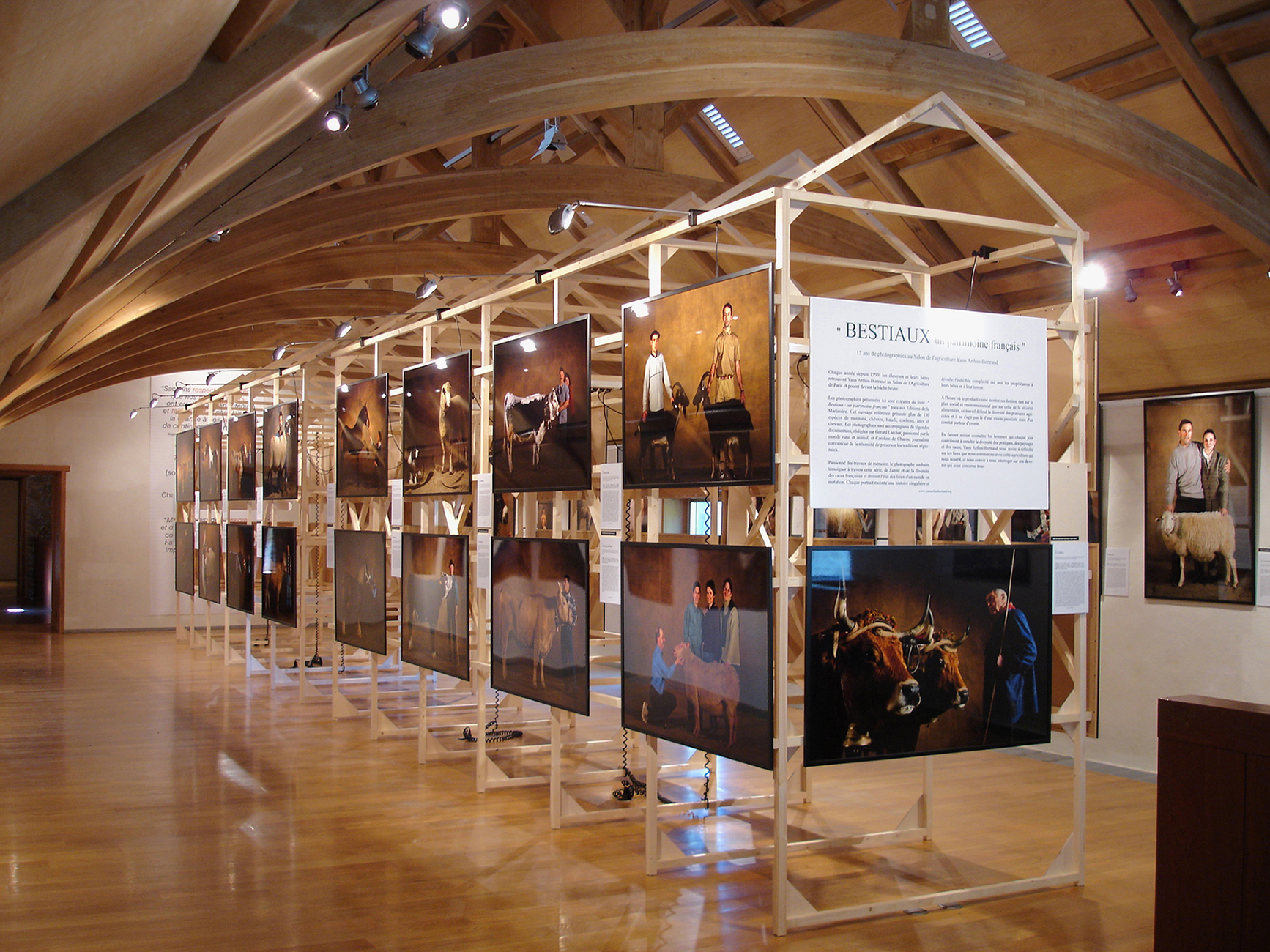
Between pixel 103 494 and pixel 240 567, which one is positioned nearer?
pixel 240 567

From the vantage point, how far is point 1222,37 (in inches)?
277

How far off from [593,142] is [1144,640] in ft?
26.0

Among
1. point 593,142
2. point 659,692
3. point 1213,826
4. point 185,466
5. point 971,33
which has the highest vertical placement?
point 593,142

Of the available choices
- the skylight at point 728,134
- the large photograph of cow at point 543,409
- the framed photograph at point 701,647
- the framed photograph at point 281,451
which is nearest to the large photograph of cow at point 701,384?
the framed photograph at point 701,647

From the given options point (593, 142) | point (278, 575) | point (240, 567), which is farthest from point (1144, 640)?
point (240, 567)

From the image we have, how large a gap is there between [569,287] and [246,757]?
4.76 meters

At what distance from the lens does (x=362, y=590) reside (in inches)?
367

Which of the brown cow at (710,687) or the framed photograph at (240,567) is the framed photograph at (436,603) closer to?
the brown cow at (710,687)

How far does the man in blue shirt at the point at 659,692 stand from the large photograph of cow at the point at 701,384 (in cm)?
86

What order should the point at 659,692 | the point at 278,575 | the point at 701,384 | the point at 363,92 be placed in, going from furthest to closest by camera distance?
1. the point at 278,575
2. the point at 659,692
3. the point at 363,92
4. the point at 701,384

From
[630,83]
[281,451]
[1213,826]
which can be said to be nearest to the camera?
[1213,826]

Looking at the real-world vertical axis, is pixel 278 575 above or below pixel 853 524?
below

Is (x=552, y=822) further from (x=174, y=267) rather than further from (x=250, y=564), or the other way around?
(x=250, y=564)

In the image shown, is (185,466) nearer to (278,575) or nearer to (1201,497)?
(278,575)
